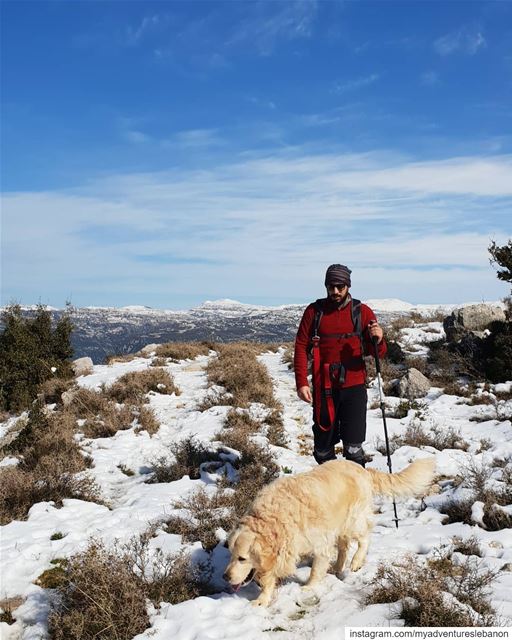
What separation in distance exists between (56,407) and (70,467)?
192 inches

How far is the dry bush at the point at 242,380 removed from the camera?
1141 cm

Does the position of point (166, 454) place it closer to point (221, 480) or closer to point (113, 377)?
point (221, 480)

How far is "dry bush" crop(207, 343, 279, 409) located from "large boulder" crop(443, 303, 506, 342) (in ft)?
21.1

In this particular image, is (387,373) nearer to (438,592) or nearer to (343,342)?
(343,342)

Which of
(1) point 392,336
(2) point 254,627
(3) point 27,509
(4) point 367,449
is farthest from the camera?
(1) point 392,336

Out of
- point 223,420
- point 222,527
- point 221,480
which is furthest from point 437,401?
point 222,527

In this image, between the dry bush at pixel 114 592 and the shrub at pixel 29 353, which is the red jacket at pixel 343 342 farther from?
the shrub at pixel 29 353

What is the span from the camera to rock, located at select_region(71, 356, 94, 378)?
15445 millimetres

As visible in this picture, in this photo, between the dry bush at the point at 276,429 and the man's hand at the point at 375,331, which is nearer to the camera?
the man's hand at the point at 375,331

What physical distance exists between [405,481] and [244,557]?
1.73 metres

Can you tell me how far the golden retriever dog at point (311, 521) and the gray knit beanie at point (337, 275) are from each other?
192 cm

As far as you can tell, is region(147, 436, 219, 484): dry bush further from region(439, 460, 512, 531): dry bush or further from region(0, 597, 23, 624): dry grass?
region(439, 460, 512, 531): dry bush

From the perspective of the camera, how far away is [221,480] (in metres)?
6.75

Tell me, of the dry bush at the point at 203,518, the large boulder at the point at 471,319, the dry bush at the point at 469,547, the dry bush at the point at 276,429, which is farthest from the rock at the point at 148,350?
the dry bush at the point at 469,547
